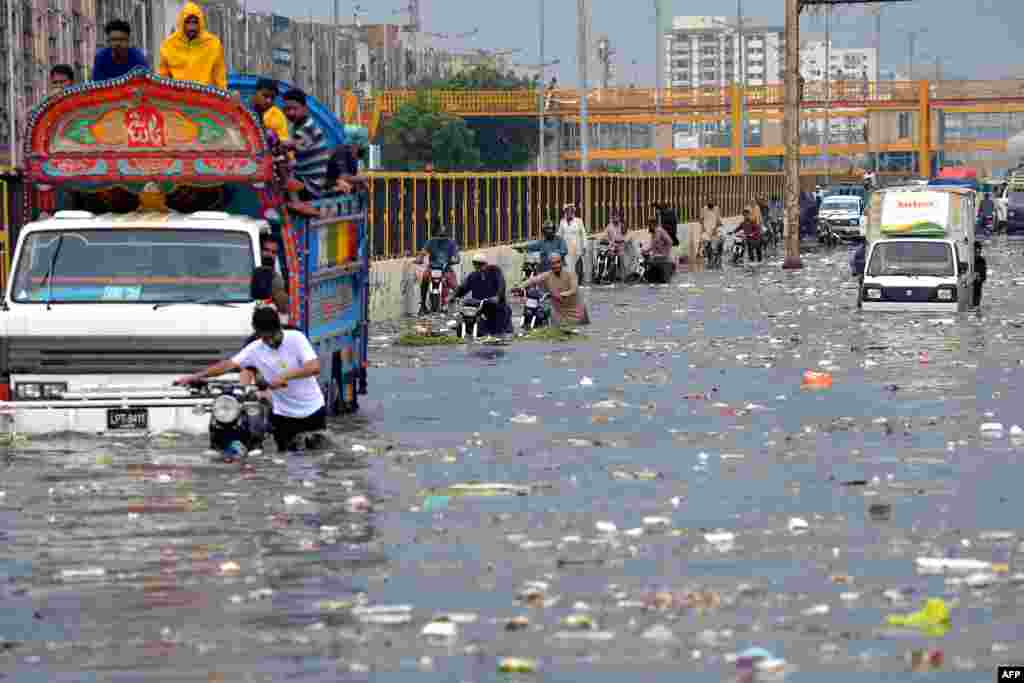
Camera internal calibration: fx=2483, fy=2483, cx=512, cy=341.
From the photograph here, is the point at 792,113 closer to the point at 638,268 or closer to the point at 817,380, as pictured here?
the point at 638,268

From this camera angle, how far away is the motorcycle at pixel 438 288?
4350 centimetres

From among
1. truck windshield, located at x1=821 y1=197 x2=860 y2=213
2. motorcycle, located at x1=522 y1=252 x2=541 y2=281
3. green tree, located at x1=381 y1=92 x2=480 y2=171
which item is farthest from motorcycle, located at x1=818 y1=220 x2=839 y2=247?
green tree, located at x1=381 y1=92 x2=480 y2=171

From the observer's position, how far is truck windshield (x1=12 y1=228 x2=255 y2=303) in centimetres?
1934

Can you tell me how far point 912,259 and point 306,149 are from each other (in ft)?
70.3

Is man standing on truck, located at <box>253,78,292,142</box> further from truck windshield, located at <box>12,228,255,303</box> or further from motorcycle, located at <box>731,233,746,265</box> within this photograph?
motorcycle, located at <box>731,233,746,265</box>

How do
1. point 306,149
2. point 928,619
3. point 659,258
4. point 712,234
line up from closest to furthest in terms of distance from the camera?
1. point 928,619
2. point 306,149
3. point 659,258
4. point 712,234

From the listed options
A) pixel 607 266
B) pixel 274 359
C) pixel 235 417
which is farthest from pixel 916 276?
pixel 274 359

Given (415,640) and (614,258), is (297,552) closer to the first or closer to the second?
(415,640)

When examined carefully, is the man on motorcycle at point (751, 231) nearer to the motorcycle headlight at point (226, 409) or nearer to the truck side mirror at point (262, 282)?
the truck side mirror at point (262, 282)

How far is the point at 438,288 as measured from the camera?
43656 mm

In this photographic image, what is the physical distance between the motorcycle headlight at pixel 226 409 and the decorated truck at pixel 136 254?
37.0 inches

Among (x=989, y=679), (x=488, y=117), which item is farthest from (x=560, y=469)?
(x=488, y=117)

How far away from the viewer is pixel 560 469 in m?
18.0

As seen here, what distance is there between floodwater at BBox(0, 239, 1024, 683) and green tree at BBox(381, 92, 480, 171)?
118272mm
